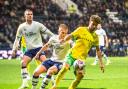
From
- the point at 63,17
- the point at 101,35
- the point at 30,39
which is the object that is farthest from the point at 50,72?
the point at 63,17

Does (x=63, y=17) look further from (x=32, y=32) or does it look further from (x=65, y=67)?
(x=65, y=67)

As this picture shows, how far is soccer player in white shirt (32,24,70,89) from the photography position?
1554 cm

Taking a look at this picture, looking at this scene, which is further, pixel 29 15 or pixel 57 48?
pixel 29 15

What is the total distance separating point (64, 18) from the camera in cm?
4534

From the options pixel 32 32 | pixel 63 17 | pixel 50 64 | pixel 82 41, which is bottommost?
pixel 63 17

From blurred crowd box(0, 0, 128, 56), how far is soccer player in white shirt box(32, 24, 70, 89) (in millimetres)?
23754

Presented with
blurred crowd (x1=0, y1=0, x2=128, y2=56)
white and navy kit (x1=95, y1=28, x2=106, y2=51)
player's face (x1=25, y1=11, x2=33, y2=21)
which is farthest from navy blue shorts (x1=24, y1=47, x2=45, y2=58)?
blurred crowd (x1=0, y1=0, x2=128, y2=56)

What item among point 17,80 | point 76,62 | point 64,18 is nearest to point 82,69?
point 76,62

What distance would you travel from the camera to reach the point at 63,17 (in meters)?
45.5

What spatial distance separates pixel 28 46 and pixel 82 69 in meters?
3.40

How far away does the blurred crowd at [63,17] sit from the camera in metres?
42.2

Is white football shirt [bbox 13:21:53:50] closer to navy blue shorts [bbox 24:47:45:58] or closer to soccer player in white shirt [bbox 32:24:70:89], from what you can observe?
navy blue shorts [bbox 24:47:45:58]

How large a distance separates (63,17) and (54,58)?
1160 inches

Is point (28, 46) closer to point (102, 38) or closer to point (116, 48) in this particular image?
point (102, 38)
